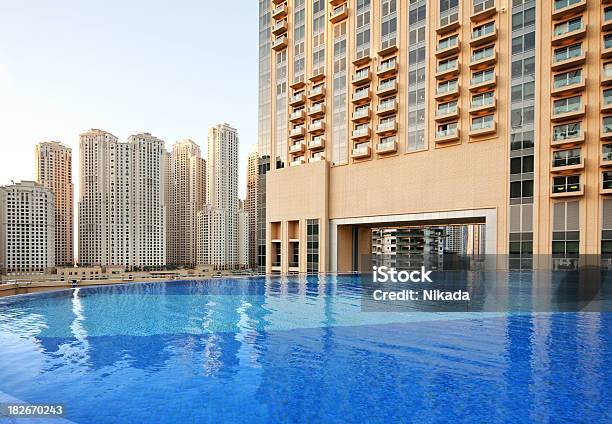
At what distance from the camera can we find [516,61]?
2969 centimetres

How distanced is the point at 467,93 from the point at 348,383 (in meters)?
30.0

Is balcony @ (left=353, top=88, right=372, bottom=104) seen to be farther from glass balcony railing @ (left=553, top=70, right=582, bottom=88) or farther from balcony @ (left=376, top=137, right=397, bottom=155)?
glass balcony railing @ (left=553, top=70, right=582, bottom=88)

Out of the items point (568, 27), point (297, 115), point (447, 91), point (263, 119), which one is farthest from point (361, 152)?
point (568, 27)

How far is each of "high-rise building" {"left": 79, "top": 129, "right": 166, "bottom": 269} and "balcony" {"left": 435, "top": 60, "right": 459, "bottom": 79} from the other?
299ft

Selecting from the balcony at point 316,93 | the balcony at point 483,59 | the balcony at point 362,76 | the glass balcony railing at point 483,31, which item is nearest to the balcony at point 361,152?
the balcony at point 362,76

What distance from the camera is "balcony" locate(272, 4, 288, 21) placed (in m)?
44.4

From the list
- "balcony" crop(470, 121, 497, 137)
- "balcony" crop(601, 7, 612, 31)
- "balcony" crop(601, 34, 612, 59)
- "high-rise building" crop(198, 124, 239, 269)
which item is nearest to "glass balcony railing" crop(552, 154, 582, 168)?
"balcony" crop(470, 121, 497, 137)

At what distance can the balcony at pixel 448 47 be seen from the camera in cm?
3192

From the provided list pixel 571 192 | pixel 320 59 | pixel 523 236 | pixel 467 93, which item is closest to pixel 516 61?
pixel 467 93

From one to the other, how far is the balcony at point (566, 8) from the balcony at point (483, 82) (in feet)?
17.9

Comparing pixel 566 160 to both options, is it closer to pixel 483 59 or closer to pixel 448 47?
pixel 483 59

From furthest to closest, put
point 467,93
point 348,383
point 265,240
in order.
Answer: point 265,240, point 467,93, point 348,383

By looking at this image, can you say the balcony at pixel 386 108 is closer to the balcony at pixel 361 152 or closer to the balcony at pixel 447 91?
the balcony at pixel 361 152

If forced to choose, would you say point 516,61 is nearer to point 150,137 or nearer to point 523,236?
point 523,236
